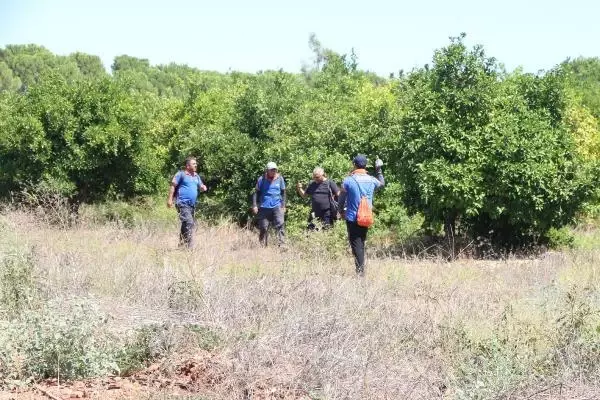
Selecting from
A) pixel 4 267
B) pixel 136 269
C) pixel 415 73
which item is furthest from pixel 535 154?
pixel 4 267

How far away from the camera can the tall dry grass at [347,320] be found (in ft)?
17.6

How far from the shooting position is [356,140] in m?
17.2

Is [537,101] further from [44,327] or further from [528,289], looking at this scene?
[44,327]

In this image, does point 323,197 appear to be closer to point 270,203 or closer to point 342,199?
point 270,203

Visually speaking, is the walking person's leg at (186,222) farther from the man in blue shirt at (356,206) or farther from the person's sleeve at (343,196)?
the man in blue shirt at (356,206)

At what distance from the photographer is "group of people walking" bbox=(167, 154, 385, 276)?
9648 mm

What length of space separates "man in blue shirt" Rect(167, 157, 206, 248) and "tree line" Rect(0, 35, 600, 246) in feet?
12.4

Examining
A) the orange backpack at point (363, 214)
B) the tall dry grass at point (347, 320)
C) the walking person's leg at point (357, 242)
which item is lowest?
the tall dry grass at point (347, 320)

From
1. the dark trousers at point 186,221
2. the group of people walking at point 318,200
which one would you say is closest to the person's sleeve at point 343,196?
the group of people walking at point 318,200

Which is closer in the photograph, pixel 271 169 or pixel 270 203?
pixel 271 169

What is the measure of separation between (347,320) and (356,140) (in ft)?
36.3

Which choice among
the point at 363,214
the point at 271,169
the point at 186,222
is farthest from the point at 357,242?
the point at 271,169

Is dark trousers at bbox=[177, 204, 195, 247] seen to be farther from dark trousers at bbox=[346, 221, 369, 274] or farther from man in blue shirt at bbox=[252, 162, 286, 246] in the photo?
dark trousers at bbox=[346, 221, 369, 274]

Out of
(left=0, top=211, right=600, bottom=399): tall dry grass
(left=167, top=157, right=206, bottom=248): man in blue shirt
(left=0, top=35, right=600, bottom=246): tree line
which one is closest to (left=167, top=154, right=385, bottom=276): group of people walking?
(left=167, top=157, right=206, bottom=248): man in blue shirt
